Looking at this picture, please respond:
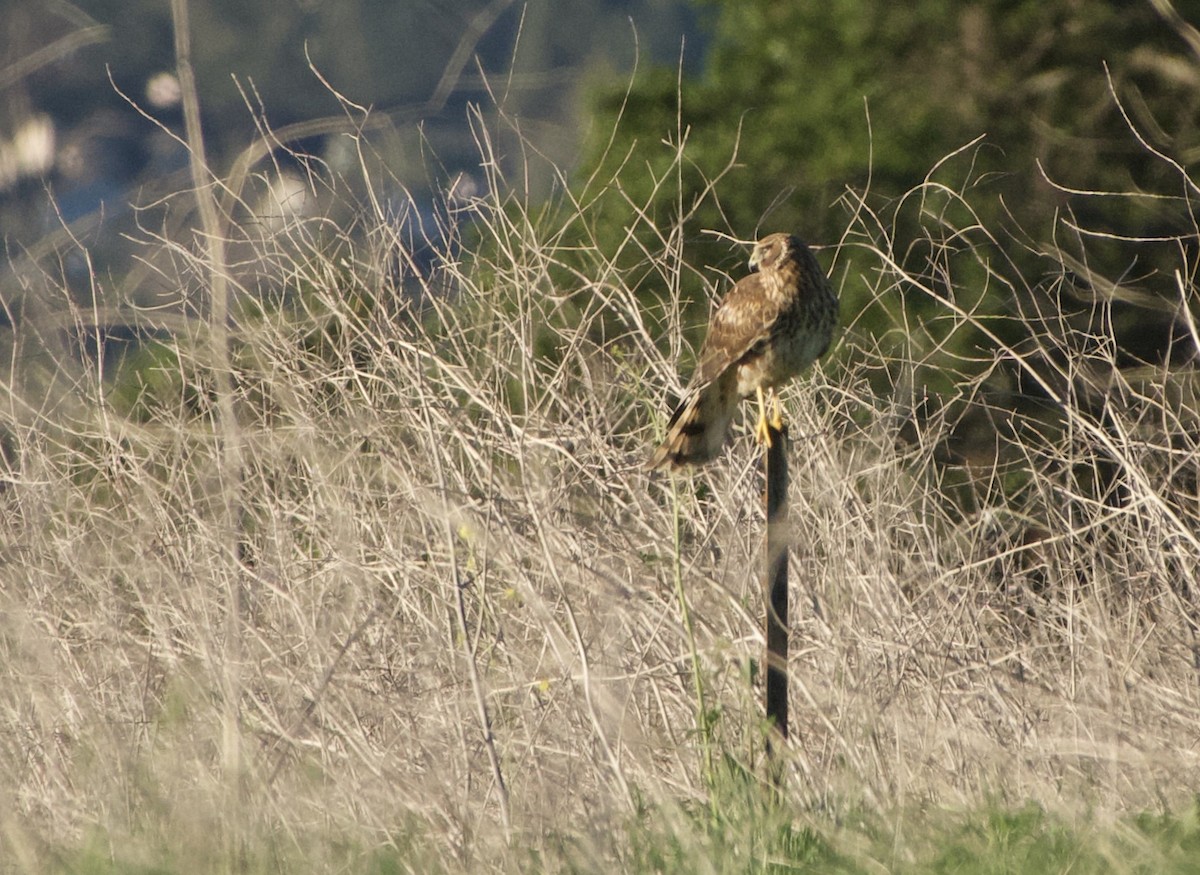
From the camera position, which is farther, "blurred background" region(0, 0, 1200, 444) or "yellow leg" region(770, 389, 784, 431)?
"yellow leg" region(770, 389, 784, 431)

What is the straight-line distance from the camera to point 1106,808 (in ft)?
12.0

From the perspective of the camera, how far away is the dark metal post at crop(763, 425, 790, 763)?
3.76m

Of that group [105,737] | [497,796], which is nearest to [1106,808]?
[497,796]

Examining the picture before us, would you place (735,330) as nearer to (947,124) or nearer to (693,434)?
(693,434)

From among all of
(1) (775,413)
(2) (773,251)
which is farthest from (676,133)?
(1) (775,413)

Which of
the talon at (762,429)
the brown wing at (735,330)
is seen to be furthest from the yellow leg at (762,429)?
the brown wing at (735,330)

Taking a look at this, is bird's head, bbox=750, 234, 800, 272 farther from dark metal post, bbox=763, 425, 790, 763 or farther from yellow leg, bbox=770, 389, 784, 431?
dark metal post, bbox=763, 425, 790, 763

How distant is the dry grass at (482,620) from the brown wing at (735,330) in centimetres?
19

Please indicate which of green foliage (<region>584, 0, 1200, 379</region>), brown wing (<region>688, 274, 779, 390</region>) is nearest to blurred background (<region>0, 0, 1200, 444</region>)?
green foliage (<region>584, 0, 1200, 379</region>)

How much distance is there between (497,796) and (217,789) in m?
0.66

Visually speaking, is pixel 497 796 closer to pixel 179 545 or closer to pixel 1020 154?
pixel 179 545

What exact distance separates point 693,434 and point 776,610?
1.89 feet

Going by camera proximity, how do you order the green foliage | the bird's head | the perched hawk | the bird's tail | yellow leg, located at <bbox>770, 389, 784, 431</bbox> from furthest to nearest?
the green foliage, the bird's head, yellow leg, located at <bbox>770, 389, 784, 431</bbox>, the perched hawk, the bird's tail

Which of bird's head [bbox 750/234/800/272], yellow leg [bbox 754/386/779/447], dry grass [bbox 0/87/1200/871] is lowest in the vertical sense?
dry grass [bbox 0/87/1200/871]
